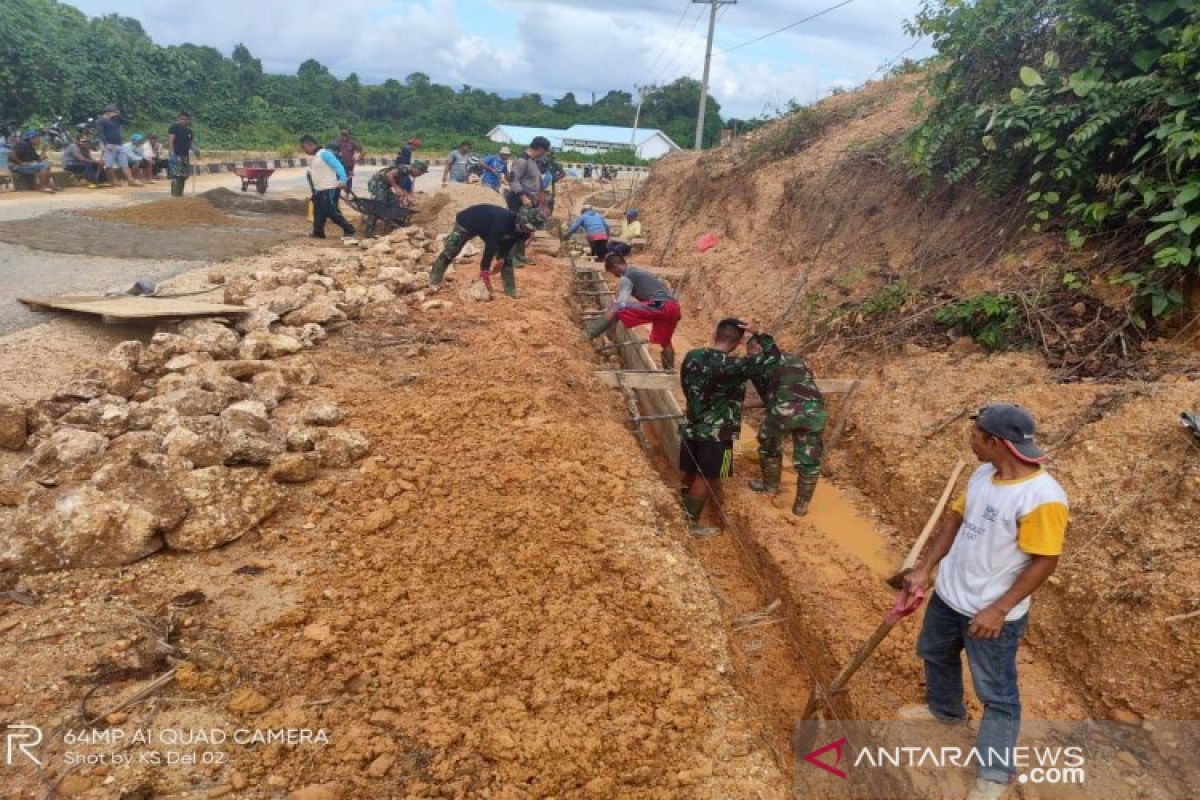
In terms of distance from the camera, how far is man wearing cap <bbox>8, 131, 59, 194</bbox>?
12.9 m

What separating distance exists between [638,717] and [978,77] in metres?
7.31

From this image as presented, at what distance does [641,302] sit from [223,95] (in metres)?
34.1

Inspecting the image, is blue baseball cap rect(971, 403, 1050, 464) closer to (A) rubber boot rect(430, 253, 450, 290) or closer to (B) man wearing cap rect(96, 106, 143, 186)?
(A) rubber boot rect(430, 253, 450, 290)

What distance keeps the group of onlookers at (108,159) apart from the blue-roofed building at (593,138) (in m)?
36.1

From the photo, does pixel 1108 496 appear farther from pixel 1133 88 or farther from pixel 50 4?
pixel 50 4

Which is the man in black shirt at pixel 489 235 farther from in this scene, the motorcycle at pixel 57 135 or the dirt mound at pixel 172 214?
the motorcycle at pixel 57 135

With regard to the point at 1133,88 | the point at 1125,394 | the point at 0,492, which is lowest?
the point at 0,492

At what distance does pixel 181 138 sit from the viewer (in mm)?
13281

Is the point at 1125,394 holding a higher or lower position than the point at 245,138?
lower

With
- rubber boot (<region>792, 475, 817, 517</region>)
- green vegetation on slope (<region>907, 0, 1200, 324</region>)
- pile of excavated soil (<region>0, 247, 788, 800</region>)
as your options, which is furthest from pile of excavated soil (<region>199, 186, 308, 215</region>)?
rubber boot (<region>792, 475, 817, 517</region>)

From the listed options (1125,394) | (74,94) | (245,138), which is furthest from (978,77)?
(245,138)

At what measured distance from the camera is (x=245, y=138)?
29703 mm

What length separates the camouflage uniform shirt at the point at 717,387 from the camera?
14.7 feet

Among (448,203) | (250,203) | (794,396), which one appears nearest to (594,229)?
(448,203)
